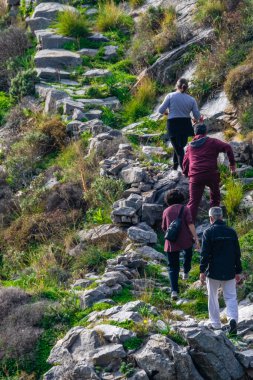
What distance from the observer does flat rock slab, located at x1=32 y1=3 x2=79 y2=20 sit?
25.5m

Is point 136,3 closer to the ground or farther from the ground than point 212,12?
closer to the ground

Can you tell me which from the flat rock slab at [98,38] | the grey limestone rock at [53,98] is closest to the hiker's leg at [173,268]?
the grey limestone rock at [53,98]

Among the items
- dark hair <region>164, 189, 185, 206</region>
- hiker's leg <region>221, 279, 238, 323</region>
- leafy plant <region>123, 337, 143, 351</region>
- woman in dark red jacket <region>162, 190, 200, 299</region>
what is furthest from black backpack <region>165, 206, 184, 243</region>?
leafy plant <region>123, 337, 143, 351</region>

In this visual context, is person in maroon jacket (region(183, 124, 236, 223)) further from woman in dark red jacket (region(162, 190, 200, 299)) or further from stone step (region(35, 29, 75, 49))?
stone step (region(35, 29, 75, 49))

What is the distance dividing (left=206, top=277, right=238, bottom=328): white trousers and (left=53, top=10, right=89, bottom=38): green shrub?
14472 millimetres

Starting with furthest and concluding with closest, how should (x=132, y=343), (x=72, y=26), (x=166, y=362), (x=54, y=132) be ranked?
(x=72, y=26), (x=54, y=132), (x=132, y=343), (x=166, y=362)

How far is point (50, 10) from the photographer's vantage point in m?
25.8

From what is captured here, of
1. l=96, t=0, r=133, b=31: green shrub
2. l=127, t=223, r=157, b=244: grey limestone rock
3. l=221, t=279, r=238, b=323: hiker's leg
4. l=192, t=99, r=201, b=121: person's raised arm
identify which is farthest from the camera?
l=96, t=0, r=133, b=31: green shrub

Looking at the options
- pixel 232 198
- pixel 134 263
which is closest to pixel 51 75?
pixel 232 198

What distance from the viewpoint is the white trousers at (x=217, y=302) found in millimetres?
11031

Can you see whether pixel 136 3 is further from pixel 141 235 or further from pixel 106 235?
pixel 141 235

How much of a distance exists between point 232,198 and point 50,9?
1258cm

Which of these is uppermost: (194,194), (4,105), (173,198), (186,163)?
(173,198)

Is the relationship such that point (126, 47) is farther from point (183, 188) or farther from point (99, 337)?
point (99, 337)
